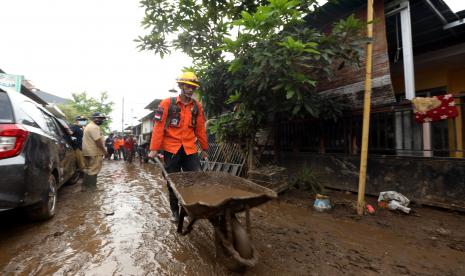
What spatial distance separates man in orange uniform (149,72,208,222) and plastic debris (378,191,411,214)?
3091 mm

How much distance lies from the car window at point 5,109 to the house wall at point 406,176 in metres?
5.17

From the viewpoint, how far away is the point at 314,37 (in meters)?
3.85

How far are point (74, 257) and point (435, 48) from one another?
856 centimetres

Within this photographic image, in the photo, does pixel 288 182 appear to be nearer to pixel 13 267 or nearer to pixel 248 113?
pixel 248 113

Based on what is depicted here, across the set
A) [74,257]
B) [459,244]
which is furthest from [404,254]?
[74,257]

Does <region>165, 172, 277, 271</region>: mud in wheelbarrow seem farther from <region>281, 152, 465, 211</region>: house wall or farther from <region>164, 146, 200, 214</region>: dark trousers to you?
<region>281, 152, 465, 211</region>: house wall

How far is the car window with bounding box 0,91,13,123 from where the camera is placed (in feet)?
8.21

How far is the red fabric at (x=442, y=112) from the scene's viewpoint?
12.2ft

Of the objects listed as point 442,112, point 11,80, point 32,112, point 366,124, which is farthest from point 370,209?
point 11,80

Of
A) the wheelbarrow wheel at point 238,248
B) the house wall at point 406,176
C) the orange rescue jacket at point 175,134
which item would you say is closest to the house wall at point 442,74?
the house wall at point 406,176

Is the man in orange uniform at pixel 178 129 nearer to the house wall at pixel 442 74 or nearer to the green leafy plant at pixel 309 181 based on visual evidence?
the green leafy plant at pixel 309 181

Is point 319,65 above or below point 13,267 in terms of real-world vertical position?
above

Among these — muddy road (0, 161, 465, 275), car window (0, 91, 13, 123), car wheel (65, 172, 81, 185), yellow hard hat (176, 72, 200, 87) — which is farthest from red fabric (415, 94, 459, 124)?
car wheel (65, 172, 81, 185)

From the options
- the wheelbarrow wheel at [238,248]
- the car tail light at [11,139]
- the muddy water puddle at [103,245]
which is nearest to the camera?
the wheelbarrow wheel at [238,248]
